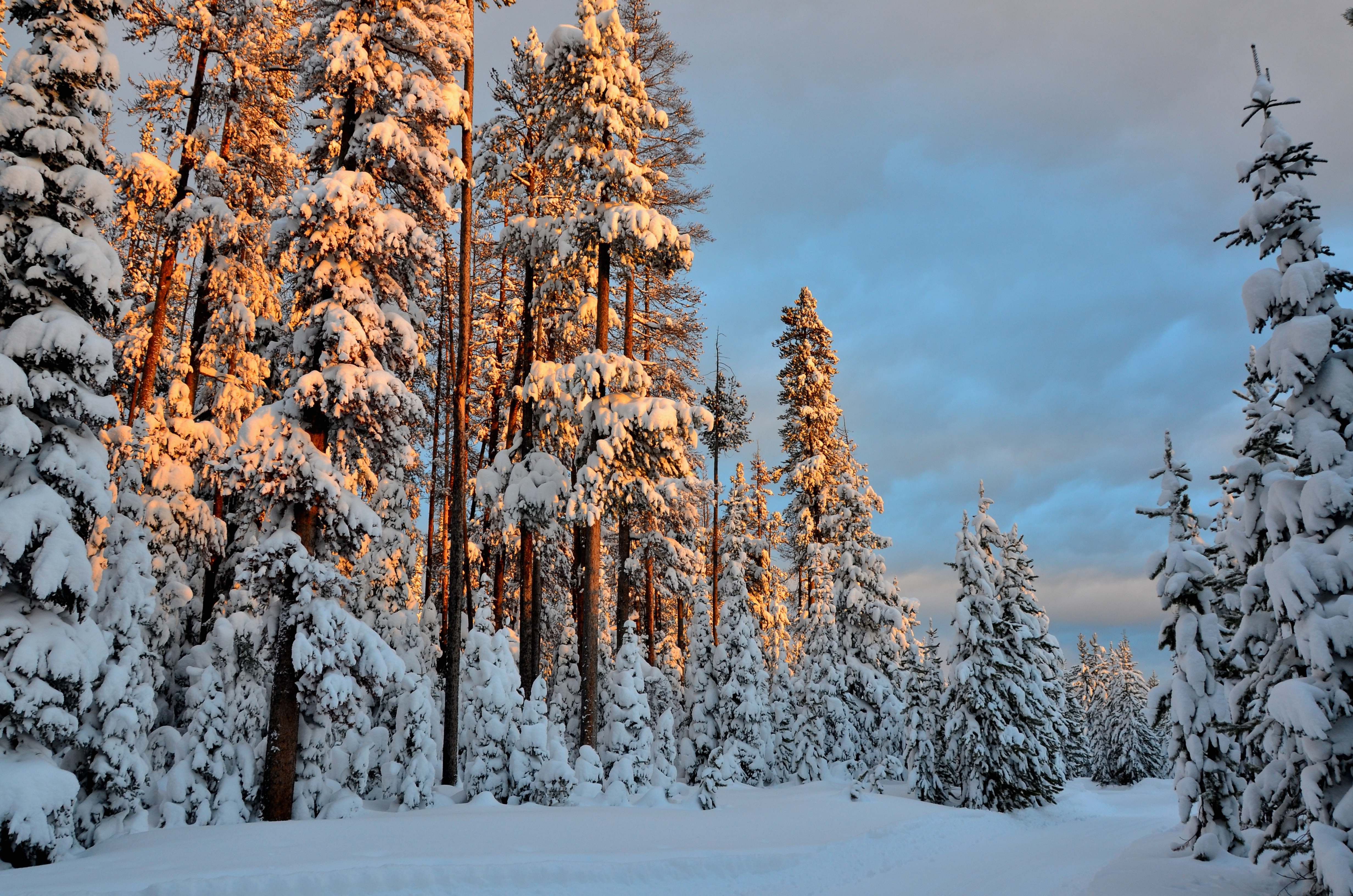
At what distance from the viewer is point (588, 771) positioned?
1716 centimetres

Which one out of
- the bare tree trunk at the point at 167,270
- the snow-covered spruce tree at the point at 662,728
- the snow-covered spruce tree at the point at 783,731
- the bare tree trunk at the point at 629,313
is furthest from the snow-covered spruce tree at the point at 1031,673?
the bare tree trunk at the point at 167,270

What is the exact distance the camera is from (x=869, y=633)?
29.0 metres

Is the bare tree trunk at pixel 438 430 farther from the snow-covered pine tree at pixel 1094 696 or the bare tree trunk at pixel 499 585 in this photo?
the snow-covered pine tree at pixel 1094 696

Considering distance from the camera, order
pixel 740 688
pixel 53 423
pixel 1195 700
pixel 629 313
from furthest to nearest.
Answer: pixel 740 688 < pixel 629 313 < pixel 1195 700 < pixel 53 423

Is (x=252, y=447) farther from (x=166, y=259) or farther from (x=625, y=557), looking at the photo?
(x=625, y=557)

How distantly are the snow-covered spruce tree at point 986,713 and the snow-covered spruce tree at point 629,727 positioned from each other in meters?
10.1

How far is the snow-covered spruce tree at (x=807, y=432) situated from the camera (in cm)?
3225

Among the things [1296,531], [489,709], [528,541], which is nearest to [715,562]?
[528,541]

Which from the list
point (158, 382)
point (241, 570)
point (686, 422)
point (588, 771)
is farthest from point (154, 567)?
point (686, 422)

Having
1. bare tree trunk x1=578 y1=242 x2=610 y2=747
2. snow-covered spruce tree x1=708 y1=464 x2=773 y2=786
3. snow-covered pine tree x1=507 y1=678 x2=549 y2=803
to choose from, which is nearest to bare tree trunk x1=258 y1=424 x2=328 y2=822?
snow-covered pine tree x1=507 y1=678 x2=549 y2=803

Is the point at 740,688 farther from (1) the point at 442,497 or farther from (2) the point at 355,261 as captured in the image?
(2) the point at 355,261

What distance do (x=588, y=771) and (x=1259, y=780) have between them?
12.3 meters

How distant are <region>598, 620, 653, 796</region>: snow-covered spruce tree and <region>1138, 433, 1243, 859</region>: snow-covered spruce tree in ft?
36.5

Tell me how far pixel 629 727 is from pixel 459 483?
289 inches
